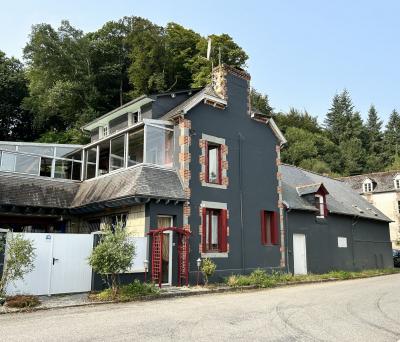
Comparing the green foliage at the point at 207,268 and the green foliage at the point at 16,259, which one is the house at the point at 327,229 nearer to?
the green foliage at the point at 207,268

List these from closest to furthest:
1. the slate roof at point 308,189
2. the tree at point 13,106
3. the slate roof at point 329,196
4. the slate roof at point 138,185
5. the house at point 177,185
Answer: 1. the slate roof at point 138,185
2. the house at point 177,185
3. the slate roof at point 329,196
4. the slate roof at point 308,189
5. the tree at point 13,106

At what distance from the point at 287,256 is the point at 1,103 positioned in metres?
40.3

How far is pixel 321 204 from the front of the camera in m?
23.3

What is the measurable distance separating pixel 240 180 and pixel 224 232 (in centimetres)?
276

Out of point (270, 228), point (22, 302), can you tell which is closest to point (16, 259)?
point (22, 302)

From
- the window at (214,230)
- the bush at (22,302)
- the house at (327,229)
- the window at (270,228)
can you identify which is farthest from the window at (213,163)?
the bush at (22,302)

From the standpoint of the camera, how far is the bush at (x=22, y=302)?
1059 centimetres

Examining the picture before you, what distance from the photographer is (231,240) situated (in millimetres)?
17891

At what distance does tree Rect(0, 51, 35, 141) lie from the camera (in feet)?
154

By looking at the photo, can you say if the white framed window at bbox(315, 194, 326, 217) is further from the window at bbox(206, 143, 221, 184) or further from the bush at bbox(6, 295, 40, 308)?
the bush at bbox(6, 295, 40, 308)

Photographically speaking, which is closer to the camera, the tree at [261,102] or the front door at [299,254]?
the front door at [299,254]

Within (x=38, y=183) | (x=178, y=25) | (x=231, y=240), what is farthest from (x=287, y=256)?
(x=178, y=25)

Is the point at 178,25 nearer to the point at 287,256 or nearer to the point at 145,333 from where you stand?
the point at 287,256

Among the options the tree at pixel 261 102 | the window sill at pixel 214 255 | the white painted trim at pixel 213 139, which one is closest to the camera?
the window sill at pixel 214 255
